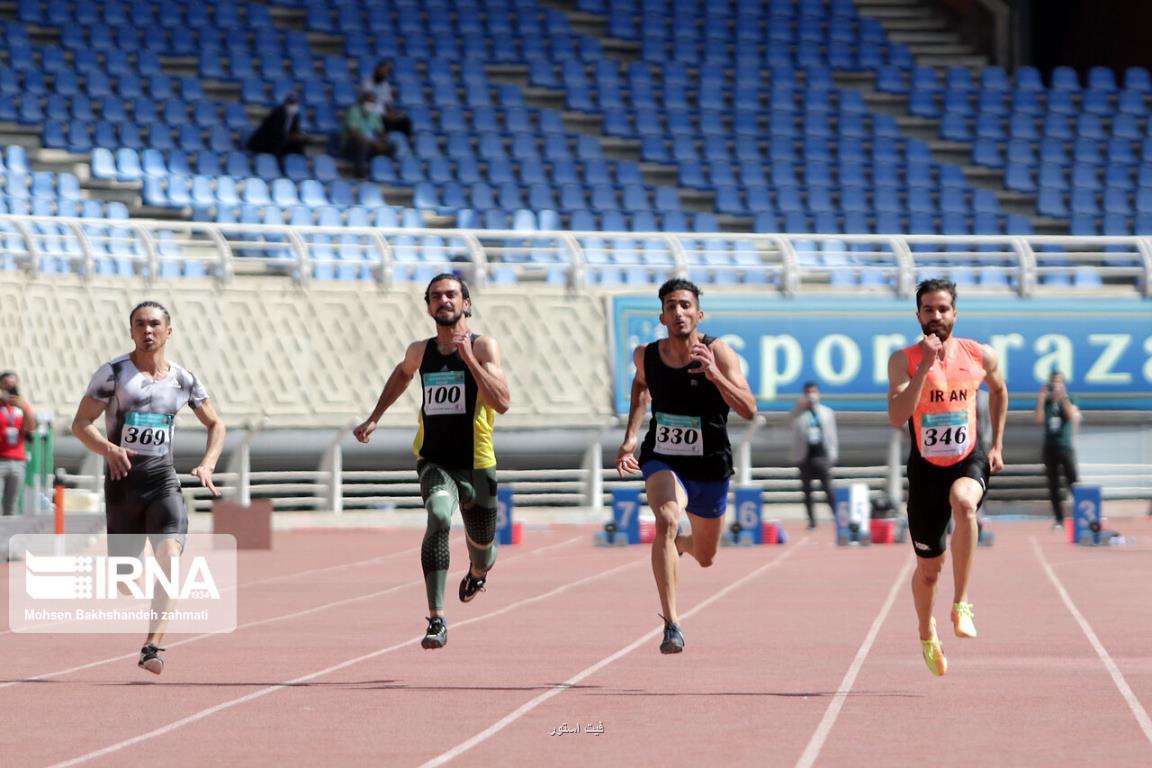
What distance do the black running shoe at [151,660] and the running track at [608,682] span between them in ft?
0.28

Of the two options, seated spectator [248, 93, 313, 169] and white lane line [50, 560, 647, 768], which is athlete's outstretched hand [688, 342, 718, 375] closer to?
white lane line [50, 560, 647, 768]

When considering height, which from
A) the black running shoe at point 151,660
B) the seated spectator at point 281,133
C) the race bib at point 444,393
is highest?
the seated spectator at point 281,133

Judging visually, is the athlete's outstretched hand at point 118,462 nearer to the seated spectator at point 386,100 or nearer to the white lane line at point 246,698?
the white lane line at point 246,698

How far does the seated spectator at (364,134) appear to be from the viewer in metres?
32.7

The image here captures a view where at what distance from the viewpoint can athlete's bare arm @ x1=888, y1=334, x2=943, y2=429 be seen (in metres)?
9.78

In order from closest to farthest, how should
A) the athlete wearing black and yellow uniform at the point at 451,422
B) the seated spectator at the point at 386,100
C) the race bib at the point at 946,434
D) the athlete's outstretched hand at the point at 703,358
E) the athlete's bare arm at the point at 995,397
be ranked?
the race bib at the point at 946,434 < the athlete's bare arm at the point at 995,397 < the athlete's outstretched hand at the point at 703,358 < the athlete wearing black and yellow uniform at the point at 451,422 < the seated spectator at the point at 386,100

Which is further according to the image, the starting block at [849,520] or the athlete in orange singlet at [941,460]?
the starting block at [849,520]

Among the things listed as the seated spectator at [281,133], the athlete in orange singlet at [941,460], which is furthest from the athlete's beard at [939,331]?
the seated spectator at [281,133]

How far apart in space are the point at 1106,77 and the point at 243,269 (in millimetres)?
17920

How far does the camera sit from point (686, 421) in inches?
436

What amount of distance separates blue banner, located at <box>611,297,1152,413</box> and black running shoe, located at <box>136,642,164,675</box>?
18.5 meters

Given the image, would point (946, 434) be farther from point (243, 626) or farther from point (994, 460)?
point (243, 626)

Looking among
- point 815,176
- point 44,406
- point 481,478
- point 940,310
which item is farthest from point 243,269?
point 940,310

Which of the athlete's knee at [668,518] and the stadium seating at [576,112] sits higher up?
the stadium seating at [576,112]
